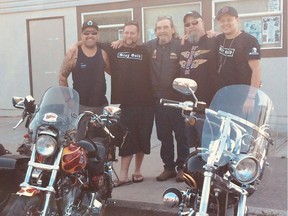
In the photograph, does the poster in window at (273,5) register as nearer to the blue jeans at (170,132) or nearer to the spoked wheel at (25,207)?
the blue jeans at (170,132)

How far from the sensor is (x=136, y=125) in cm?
514

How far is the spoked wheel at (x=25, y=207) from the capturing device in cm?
298

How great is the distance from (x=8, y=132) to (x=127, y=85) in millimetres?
4466

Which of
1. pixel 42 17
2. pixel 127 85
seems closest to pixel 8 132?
pixel 42 17

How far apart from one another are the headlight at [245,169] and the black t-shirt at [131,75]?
253 centimetres

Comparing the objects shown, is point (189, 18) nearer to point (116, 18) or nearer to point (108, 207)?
point (108, 207)

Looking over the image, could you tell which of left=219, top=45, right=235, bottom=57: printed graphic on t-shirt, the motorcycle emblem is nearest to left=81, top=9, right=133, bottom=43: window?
left=219, top=45, right=235, bottom=57: printed graphic on t-shirt

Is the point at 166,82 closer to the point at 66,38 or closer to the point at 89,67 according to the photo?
the point at 89,67

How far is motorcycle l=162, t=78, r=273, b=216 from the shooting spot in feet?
8.64

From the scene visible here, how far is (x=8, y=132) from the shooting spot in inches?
345

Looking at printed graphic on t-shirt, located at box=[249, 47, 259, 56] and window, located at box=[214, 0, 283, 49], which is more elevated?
window, located at box=[214, 0, 283, 49]

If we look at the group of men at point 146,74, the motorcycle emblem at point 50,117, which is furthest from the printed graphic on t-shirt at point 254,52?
the motorcycle emblem at point 50,117

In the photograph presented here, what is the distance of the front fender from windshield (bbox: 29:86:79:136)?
539mm

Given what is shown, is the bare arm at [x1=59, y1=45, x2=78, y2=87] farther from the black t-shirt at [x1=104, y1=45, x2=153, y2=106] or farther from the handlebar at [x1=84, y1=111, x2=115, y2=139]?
the handlebar at [x1=84, y1=111, x2=115, y2=139]
